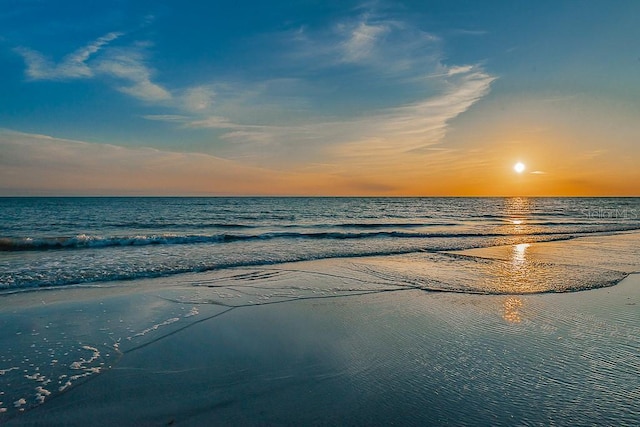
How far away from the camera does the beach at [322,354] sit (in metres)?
3.87

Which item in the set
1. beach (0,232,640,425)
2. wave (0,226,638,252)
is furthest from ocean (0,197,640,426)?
wave (0,226,638,252)

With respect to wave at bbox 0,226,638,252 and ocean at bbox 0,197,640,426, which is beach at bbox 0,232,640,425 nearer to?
ocean at bbox 0,197,640,426

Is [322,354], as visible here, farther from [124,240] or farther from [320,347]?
[124,240]

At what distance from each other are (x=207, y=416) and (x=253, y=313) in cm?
367

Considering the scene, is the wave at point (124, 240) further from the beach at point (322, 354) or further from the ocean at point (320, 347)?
the beach at point (322, 354)

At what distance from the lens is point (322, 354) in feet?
17.6

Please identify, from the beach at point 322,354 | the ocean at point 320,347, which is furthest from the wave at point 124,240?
the beach at point 322,354

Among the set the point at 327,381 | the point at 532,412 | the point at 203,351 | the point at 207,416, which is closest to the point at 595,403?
the point at 532,412

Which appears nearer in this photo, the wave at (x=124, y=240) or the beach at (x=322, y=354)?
the beach at (x=322, y=354)

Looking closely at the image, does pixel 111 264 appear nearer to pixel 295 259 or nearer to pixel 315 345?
pixel 295 259

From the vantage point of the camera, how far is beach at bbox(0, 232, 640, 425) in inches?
152

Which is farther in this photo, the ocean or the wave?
the wave

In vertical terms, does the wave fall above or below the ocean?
below

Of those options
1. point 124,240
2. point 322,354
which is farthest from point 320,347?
point 124,240
